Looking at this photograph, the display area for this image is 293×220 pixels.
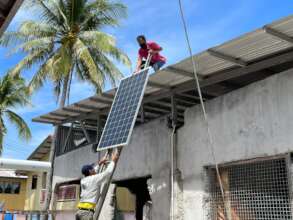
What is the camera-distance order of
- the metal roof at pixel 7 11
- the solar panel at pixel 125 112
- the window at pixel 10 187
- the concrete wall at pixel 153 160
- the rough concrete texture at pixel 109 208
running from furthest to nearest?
the window at pixel 10 187
the rough concrete texture at pixel 109 208
the concrete wall at pixel 153 160
the solar panel at pixel 125 112
the metal roof at pixel 7 11

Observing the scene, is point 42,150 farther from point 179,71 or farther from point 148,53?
point 179,71

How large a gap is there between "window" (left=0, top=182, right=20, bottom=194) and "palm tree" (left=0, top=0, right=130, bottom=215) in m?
13.3

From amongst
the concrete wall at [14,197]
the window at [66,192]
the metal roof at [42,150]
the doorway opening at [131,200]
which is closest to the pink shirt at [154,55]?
the doorway opening at [131,200]

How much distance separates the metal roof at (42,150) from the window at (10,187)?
3.69 metres

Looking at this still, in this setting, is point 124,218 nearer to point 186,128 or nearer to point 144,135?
point 144,135

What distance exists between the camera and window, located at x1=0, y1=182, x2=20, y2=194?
97.3 feet

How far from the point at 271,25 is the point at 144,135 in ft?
15.2

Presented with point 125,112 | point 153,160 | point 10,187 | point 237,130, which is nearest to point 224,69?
point 237,130

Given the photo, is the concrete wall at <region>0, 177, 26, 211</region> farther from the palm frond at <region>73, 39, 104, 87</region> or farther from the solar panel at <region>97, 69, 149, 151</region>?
the solar panel at <region>97, 69, 149, 151</region>

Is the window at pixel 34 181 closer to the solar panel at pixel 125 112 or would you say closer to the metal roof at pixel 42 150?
the metal roof at pixel 42 150

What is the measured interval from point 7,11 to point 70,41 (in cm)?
1478

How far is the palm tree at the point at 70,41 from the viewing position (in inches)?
714

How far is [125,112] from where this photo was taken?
748cm

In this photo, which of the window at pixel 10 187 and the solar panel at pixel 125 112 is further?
the window at pixel 10 187
